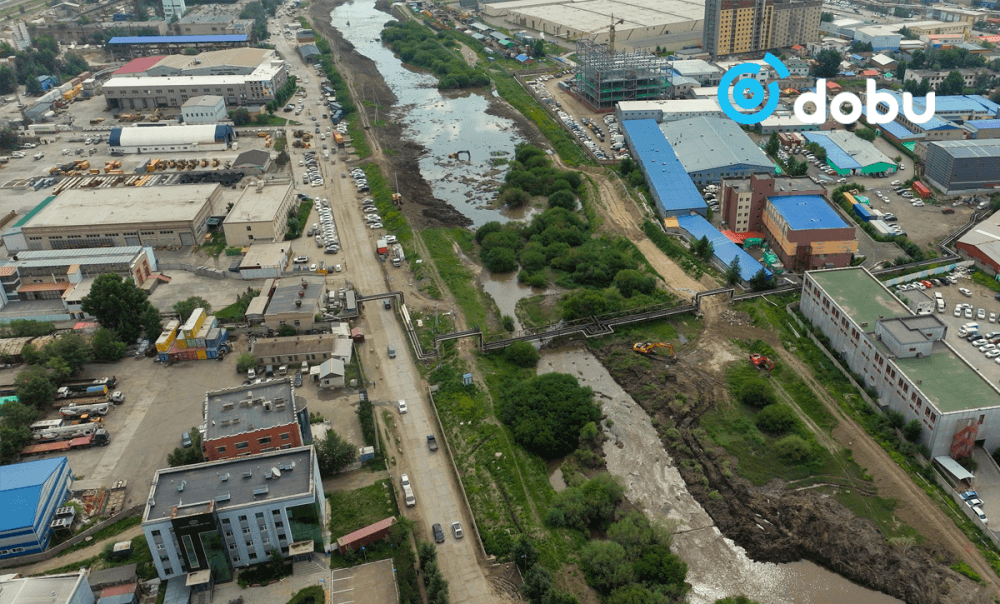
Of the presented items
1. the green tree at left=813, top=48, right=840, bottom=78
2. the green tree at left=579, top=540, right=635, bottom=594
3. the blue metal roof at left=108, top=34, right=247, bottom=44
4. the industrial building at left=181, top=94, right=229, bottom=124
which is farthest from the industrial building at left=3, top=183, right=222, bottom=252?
the green tree at left=813, top=48, right=840, bottom=78

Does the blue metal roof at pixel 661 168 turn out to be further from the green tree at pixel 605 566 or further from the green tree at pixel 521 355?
the green tree at pixel 605 566

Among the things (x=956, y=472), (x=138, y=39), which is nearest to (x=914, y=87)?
(x=956, y=472)

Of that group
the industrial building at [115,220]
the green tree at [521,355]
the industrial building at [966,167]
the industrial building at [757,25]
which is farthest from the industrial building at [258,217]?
the industrial building at [757,25]

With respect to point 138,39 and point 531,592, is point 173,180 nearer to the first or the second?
point 531,592

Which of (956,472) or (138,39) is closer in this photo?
(956,472)

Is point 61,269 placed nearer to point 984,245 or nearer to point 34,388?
point 34,388

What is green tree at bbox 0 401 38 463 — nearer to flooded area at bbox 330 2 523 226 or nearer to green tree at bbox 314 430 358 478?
green tree at bbox 314 430 358 478
